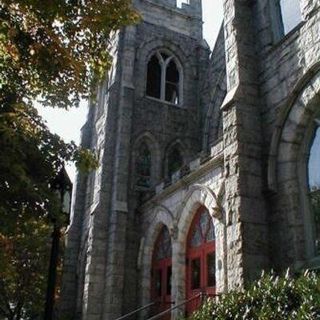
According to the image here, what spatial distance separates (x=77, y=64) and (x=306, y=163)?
15.2ft

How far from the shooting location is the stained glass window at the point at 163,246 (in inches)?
619

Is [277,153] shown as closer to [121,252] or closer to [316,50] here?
[316,50]

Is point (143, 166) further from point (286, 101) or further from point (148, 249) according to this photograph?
point (286, 101)

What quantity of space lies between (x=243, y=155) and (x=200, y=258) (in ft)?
17.1

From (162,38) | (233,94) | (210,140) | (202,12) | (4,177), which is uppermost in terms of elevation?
(202,12)

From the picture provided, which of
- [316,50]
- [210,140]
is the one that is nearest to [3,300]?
[210,140]

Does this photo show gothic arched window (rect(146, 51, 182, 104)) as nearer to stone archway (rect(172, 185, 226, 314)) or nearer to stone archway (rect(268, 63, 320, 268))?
stone archway (rect(172, 185, 226, 314))

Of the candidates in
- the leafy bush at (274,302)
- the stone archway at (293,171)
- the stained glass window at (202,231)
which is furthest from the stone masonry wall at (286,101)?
the stained glass window at (202,231)

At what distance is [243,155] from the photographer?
9.42 meters

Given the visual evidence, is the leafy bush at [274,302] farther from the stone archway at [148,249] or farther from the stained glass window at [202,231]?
the stone archway at [148,249]

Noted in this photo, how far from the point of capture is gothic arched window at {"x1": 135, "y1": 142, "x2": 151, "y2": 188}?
18.8 metres

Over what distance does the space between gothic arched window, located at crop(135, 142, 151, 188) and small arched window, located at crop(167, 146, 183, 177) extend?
948 millimetres

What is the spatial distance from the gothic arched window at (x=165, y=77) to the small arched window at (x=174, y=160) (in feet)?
8.64

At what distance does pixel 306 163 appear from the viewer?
9062 mm
